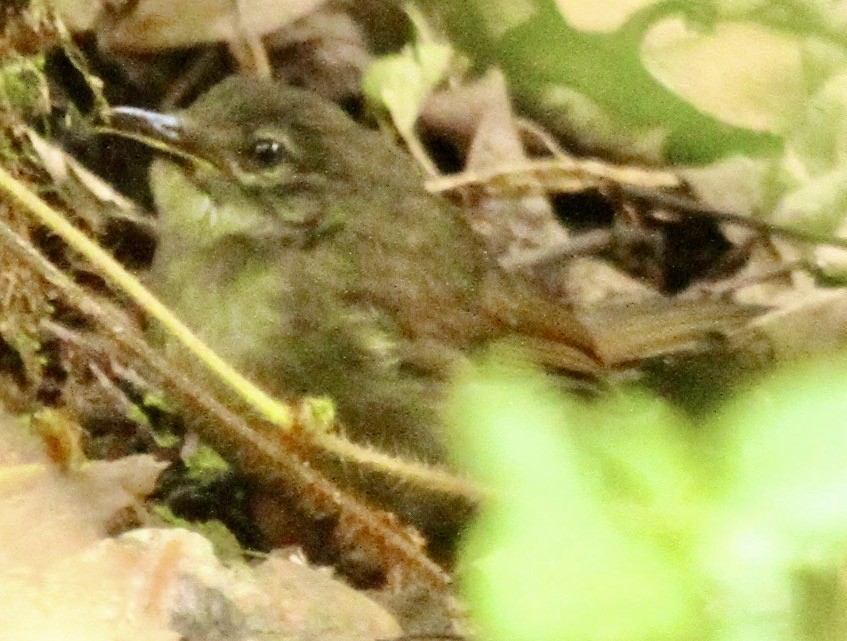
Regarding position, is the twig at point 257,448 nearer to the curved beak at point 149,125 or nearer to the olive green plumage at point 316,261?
the olive green plumage at point 316,261

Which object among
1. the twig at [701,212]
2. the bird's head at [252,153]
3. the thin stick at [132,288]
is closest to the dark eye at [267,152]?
the bird's head at [252,153]

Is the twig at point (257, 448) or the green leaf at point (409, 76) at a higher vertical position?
the green leaf at point (409, 76)

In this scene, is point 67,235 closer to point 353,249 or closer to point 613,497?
point 353,249

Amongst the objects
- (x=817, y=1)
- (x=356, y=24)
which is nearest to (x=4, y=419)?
(x=356, y=24)

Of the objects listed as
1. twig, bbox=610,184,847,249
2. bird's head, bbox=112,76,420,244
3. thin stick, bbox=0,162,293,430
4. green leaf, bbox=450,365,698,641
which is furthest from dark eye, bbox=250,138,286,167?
twig, bbox=610,184,847,249

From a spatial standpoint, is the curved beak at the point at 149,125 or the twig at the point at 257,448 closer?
the twig at the point at 257,448

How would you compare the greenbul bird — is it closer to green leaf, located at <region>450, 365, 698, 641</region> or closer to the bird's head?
the bird's head

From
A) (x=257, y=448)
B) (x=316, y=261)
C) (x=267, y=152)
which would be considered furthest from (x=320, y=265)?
(x=257, y=448)
